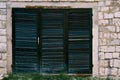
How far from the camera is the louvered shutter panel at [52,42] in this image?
327 inches

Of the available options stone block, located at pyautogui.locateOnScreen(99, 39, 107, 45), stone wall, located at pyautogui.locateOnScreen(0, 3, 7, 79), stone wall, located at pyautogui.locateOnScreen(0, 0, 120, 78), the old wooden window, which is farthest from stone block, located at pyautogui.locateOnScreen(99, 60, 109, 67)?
stone wall, located at pyautogui.locateOnScreen(0, 3, 7, 79)

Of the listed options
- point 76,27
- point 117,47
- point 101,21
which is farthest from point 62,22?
point 117,47

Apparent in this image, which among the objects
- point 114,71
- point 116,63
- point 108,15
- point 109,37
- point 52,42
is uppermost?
point 108,15

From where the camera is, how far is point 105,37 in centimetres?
823

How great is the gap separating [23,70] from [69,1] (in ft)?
7.48

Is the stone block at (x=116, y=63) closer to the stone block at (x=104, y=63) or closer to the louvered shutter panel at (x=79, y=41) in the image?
the stone block at (x=104, y=63)

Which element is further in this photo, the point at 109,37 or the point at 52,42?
the point at 52,42

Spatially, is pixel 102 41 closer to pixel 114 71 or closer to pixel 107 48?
pixel 107 48

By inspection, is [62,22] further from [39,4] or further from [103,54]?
[103,54]

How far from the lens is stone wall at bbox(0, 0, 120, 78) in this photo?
8195mm

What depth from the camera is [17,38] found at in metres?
8.37

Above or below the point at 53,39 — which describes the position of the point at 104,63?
below

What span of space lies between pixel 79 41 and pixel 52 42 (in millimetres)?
741

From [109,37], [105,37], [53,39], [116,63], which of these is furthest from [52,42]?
[116,63]
